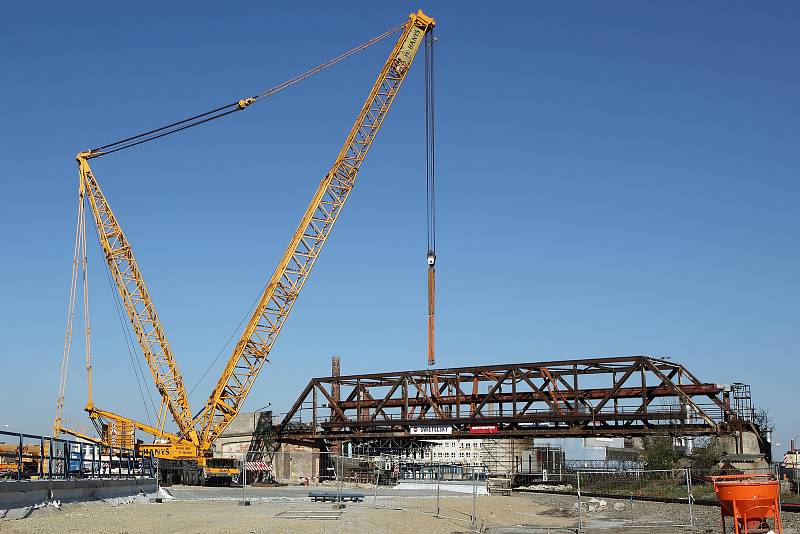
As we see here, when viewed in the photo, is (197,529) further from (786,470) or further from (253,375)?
(253,375)

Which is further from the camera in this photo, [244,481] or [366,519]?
[244,481]

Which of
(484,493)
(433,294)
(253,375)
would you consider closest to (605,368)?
(433,294)

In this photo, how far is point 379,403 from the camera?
7156 cm

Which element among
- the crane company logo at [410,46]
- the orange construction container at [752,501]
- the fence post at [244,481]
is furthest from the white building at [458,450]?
the orange construction container at [752,501]

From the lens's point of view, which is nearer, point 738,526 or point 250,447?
point 738,526

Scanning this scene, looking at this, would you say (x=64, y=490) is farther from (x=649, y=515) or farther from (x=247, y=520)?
(x=649, y=515)

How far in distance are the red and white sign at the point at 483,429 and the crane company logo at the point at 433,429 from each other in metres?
2.08

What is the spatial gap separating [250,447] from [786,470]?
43.1 m

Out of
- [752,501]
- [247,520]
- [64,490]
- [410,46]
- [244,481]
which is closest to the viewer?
[752,501]

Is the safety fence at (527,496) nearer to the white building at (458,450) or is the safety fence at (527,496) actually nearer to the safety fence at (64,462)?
the safety fence at (64,462)

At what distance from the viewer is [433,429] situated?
223 feet

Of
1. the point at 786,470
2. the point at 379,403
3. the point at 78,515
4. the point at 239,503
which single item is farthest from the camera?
the point at 379,403

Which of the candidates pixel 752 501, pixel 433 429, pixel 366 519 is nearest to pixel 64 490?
pixel 366 519

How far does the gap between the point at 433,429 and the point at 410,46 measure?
94.1 ft
